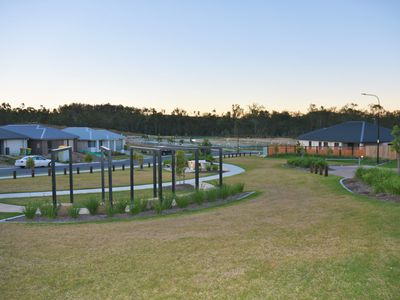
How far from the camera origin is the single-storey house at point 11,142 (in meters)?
47.4

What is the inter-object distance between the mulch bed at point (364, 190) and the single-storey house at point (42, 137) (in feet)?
133

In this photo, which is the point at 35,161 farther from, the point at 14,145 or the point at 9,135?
the point at 9,135

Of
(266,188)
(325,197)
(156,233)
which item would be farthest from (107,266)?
(266,188)

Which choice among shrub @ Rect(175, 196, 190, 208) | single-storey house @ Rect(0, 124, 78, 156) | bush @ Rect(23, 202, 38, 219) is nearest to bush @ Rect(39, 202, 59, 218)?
bush @ Rect(23, 202, 38, 219)

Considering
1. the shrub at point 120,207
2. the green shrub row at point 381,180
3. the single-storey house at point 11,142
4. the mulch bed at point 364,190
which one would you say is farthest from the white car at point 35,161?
the green shrub row at point 381,180

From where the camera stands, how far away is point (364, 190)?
18078mm

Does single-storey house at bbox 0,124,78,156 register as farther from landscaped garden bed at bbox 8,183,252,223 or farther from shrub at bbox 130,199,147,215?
shrub at bbox 130,199,147,215

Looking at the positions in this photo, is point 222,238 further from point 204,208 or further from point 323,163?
point 323,163

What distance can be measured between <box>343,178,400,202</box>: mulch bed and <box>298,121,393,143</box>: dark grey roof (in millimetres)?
33468

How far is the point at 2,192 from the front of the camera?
21.8 metres

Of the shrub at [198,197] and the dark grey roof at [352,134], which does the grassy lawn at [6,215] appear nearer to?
the shrub at [198,197]

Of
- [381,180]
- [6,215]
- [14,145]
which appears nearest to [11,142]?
[14,145]

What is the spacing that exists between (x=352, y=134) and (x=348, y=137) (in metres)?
1.22

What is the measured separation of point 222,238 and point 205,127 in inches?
4749
